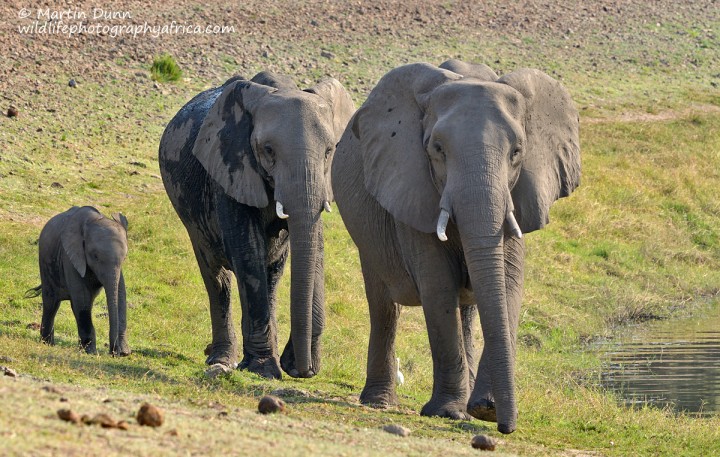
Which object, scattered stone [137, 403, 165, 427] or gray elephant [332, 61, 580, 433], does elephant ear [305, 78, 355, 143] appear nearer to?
gray elephant [332, 61, 580, 433]

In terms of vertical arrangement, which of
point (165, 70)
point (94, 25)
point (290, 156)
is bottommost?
point (290, 156)

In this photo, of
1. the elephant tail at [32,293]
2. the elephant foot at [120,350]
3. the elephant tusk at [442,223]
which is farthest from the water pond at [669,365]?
the elephant tail at [32,293]

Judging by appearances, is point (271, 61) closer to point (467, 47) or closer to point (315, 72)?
point (315, 72)

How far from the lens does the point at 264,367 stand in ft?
39.9

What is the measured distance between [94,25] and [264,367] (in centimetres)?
1773

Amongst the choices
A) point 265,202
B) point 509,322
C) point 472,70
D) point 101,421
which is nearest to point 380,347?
point 265,202

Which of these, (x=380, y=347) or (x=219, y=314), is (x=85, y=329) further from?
(x=380, y=347)

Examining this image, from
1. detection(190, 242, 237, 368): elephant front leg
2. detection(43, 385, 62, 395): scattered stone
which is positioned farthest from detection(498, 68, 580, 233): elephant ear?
detection(190, 242, 237, 368): elephant front leg

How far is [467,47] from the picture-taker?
35.2 m

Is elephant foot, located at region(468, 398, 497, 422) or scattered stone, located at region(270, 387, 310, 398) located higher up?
elephant foot, located at region(468, 398, 497, 422)

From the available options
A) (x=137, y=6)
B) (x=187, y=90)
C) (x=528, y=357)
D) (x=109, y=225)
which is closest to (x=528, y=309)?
(x=528, y=357)

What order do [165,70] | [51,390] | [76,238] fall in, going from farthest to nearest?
1. [165,70]
2. [76,238]
3. [51,390]

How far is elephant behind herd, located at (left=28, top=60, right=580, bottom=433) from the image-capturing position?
9.20 metres

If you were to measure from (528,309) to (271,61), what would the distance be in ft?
44.3
